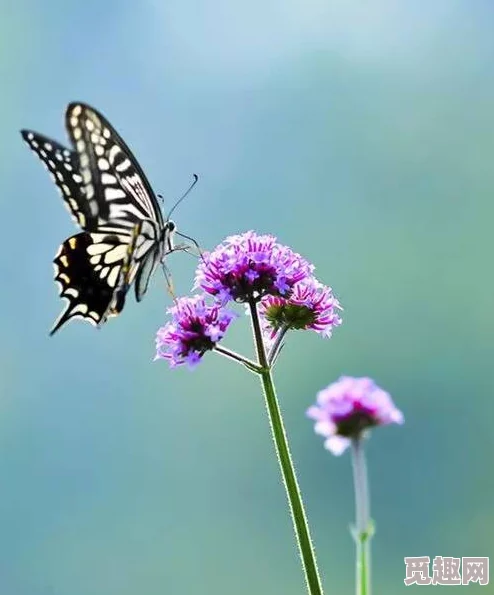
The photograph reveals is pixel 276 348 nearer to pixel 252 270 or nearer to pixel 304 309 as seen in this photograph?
pixel 252 270

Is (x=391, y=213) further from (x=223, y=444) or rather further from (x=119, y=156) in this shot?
(x=119, y=156)

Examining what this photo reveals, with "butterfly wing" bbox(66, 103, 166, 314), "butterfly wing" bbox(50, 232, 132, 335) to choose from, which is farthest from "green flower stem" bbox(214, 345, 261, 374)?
"butterfly wing" bbox(50, 232, 132, 335)

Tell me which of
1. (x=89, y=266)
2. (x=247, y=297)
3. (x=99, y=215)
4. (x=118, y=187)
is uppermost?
(x=118, y=187)

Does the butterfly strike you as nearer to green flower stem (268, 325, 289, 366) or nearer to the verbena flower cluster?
the verbena flower cluster

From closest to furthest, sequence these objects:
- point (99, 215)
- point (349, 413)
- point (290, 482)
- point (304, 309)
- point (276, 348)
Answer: point (349, 413) → point (290, 482) → point (276, 348) → point (304, 309) → point (99, 215)

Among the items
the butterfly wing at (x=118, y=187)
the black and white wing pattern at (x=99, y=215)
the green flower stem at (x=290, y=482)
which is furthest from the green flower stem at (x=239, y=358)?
the black and white wing pattern at (x=99, y=215)

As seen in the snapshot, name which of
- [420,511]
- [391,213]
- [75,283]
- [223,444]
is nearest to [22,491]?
[223,444]

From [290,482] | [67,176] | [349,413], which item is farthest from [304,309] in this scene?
[67,176]
